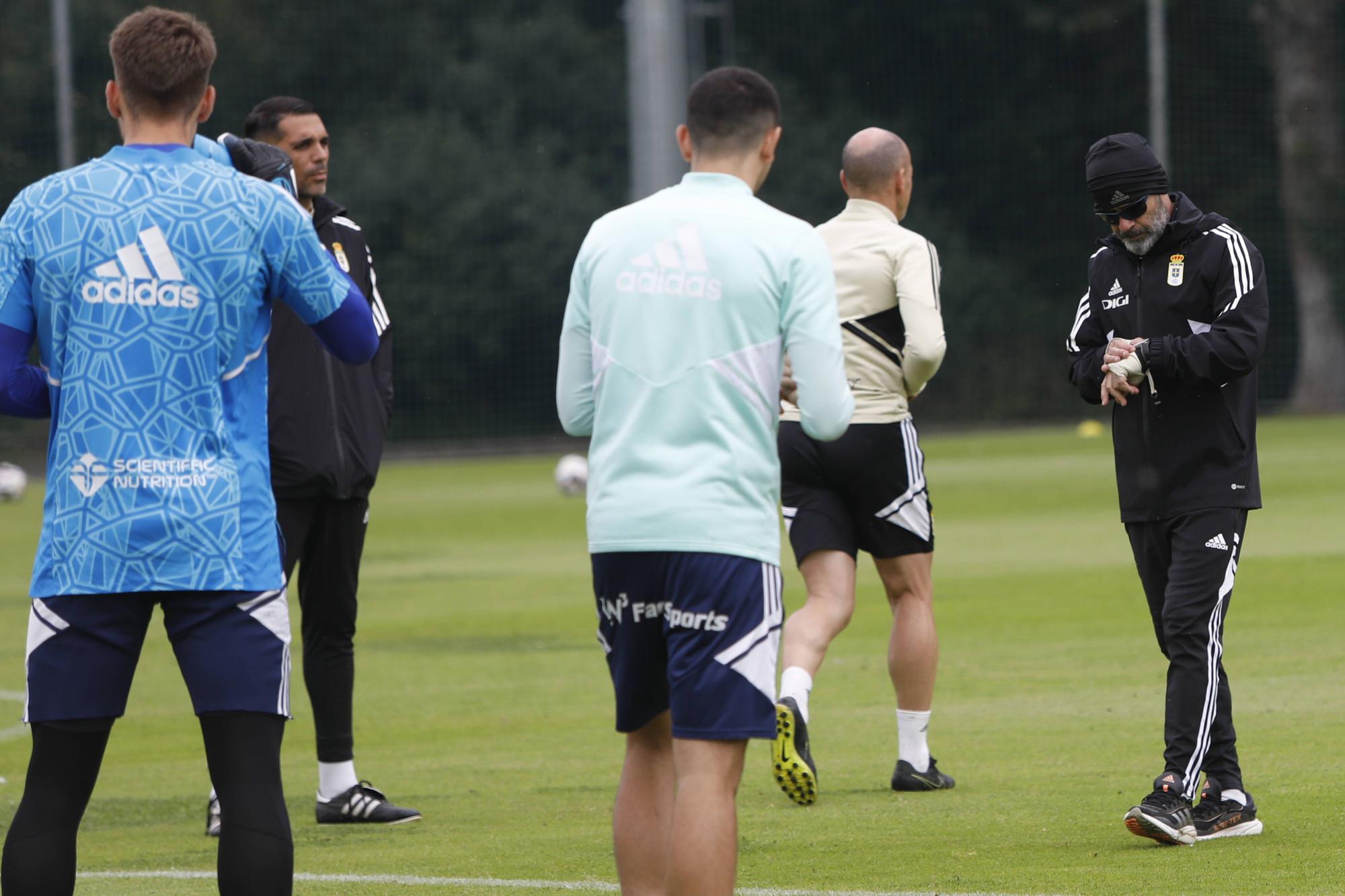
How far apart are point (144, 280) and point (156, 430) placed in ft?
0.89

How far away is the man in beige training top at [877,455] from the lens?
6.48m

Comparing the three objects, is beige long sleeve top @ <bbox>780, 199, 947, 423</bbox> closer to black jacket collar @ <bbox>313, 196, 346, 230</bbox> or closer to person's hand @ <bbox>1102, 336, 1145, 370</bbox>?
person's hand @ <bbox>1102, 336, 1145, 370</bbox>

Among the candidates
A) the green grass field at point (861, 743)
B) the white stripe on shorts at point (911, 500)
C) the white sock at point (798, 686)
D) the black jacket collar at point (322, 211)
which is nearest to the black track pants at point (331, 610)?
the green grass field at point (861, 743)

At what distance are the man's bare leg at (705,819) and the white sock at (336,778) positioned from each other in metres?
2.66

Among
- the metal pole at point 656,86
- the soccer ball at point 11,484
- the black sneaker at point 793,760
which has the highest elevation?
the metal pole at point 656,86

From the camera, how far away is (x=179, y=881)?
5.52m

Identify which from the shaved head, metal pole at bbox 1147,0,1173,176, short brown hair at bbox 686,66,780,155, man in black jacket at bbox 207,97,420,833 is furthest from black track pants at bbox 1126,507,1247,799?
metal pole at bbox 1147,0,1173,176

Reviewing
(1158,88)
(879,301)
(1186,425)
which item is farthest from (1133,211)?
(1158,88)

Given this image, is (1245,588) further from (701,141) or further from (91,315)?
(91,315)

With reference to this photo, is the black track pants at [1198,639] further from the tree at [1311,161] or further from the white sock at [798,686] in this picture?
the tree at [1311,161]

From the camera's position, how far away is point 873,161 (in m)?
6.63

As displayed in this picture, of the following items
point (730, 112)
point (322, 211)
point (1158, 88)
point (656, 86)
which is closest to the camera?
point (730, 112)

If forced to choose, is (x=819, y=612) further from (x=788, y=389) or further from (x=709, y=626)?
(x=709, y=626)

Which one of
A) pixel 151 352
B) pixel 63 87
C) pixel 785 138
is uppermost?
pixel 63 87
